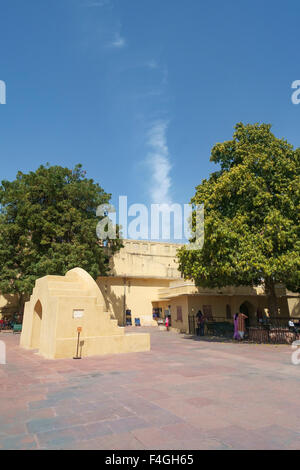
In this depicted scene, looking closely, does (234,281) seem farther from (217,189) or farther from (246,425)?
(246,425)

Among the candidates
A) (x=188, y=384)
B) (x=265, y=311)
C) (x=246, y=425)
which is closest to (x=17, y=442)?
(x=246, y=425)

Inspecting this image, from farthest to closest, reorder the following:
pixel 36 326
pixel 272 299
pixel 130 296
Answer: pixel 130 296, pixel 272 299, pixel 36 326

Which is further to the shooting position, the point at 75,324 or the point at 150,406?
the point at 75,324

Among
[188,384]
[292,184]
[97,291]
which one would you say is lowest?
[188,384]

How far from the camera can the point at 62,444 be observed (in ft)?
12.3

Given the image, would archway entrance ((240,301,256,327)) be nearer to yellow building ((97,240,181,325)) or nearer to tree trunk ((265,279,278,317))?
tree trunk ((265,279,278,317))

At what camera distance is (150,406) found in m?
5.32

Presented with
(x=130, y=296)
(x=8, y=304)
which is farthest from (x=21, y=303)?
(x=130, y=296)

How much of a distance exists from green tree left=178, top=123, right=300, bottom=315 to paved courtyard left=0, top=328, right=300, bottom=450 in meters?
6.33

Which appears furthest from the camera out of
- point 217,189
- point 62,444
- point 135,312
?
point 135,312

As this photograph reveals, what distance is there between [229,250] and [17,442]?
13.1 m

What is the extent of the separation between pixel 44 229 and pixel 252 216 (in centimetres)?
1623

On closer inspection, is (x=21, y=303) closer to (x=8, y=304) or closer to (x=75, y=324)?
(x=8, y=304)

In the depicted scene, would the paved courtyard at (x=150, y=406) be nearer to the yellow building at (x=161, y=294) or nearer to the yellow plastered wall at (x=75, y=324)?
the yellow plastered wall at (x=75, y=324)
